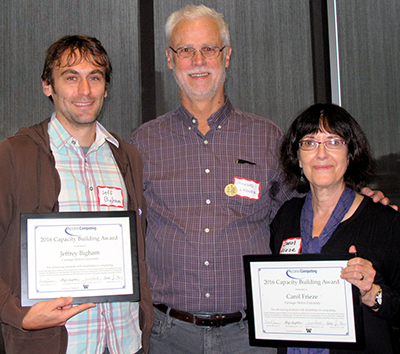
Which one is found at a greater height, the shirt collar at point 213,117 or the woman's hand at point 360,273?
the shirt collar at point 213,117

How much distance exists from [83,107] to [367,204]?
1353 millimetres

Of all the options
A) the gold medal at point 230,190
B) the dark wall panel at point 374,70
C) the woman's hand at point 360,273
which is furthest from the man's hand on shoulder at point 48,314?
the dark wall panel at point 374,70

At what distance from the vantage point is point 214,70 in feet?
7.32

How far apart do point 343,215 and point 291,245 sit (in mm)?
273

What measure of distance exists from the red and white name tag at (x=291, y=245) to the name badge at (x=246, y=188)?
0.90 feet

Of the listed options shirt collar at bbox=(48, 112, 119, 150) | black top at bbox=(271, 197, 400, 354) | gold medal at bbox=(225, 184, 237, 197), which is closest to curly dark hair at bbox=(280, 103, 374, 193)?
black top at bbox=(271, 197, 400, 354)

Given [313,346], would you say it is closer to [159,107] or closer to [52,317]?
[52,317]

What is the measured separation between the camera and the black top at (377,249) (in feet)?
5.54

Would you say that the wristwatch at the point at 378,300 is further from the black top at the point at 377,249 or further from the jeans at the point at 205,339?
the jeans at the point at 205,339

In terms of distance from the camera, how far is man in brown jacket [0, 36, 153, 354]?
64.4 inches

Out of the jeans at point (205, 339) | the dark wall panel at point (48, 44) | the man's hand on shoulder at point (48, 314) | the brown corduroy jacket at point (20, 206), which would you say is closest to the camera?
the man's hand on shoulder at point (48, 314)

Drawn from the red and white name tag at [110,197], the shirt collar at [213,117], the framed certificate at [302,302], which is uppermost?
the shirt collar at [213,117]

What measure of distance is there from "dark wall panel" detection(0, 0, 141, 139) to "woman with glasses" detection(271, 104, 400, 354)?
1.82 metres

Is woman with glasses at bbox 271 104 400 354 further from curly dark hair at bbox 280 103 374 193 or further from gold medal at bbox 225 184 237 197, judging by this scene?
gold medal at bbox 225 184 237 197
